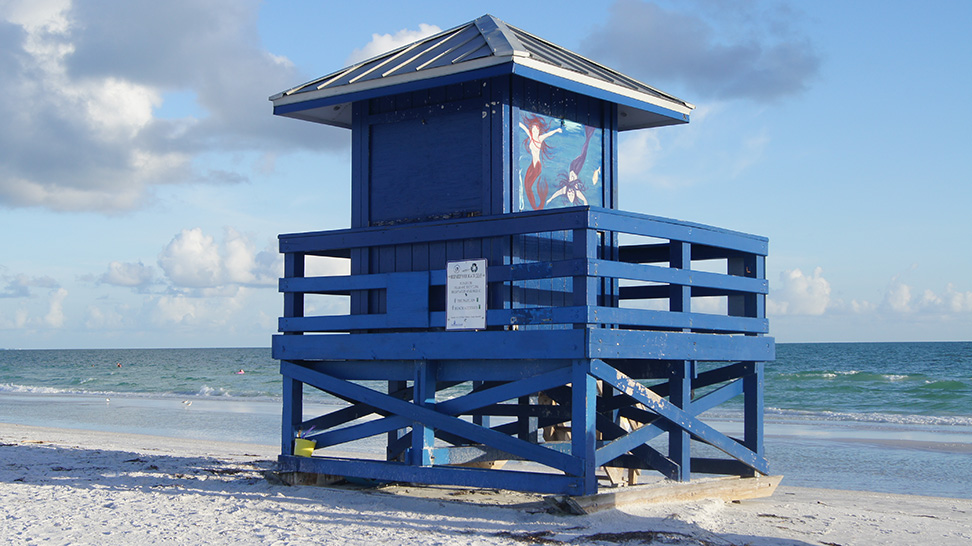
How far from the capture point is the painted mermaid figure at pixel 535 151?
8.38 meters

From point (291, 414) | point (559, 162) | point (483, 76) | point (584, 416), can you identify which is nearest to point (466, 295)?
point (584, 416)

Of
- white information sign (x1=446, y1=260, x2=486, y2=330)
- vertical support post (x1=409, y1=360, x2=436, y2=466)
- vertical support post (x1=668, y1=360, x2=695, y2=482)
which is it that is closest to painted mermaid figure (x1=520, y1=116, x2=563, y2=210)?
white information sign (x1=446, y1=260, x2=486, y2=330)

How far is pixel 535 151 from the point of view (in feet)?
27.8

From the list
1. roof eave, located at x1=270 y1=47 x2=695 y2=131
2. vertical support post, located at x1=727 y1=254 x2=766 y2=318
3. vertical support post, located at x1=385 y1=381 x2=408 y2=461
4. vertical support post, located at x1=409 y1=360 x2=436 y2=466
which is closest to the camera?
roof eave, located at x1=270 y1=47 x2=695 y2=131

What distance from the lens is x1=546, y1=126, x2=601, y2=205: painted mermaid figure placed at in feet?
28.5

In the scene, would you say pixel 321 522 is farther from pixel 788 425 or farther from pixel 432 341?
pixel 788 425

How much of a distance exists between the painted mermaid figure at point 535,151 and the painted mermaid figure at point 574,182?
178mm

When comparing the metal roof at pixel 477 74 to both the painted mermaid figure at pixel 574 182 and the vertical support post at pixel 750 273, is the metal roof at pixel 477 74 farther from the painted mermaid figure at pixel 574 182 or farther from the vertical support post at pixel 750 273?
the vertical support post at pixel 750 273

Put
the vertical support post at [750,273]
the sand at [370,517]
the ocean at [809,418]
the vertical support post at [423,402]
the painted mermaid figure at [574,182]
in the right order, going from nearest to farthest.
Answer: the sand at [370,517], the vertical support post at [423,402], the painted mermaid figure at [574,182], the vertical support post at [750,273], the ocean at [809,418]

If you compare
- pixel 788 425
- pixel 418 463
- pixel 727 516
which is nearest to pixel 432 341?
pixel 418 463

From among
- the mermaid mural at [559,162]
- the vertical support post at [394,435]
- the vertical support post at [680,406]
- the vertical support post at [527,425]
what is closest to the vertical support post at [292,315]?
the vertical support post at [394,435]

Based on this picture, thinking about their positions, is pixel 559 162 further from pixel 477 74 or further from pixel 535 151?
pixel 477 74

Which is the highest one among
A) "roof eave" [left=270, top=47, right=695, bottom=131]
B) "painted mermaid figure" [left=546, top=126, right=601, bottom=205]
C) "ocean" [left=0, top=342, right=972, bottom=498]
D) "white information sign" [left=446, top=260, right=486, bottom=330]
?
"roof eave" [left=270, top=47, right=695, bottom=131]

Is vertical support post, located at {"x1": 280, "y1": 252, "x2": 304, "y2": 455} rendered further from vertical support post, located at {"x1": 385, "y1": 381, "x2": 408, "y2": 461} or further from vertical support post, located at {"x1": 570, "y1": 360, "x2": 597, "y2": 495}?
vertical support post, located at {"x1": 570, "y1": 360, "x2": 597, "y2": 495}
